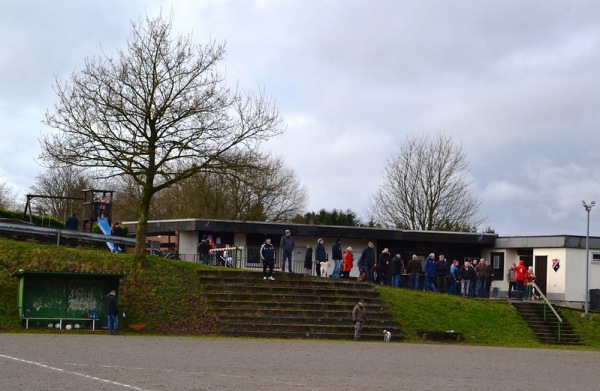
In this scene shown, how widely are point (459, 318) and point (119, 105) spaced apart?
15.5 m

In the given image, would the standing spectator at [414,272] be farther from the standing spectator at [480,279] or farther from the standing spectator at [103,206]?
the standing spectator at [103,206]

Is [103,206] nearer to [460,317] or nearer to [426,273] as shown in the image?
[426,273]

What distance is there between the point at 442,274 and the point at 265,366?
75.7ft

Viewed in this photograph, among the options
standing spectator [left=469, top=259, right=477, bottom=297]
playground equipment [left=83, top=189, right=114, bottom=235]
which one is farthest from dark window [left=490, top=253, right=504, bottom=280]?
playground equipment [left=83, top=189, right=114, bottom=235]

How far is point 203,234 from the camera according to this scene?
47.8m

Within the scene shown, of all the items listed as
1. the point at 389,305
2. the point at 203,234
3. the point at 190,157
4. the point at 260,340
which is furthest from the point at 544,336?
the point at 203,234

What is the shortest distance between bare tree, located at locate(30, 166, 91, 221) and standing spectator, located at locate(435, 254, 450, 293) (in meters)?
37.4

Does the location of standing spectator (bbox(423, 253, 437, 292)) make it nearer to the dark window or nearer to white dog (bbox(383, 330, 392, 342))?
white dog (bbox(383, 330, 392, 342))

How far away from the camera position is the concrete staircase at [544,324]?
36.5 meters

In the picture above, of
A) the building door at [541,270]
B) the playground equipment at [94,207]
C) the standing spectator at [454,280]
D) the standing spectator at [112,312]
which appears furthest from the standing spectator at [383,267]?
the standing spectator at [112,312]

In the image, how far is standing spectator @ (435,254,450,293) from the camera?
136 feet

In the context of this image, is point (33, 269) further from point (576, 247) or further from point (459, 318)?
point (576, 247)

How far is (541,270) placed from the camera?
154 feet

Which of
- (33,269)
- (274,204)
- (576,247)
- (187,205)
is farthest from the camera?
(274,204)
